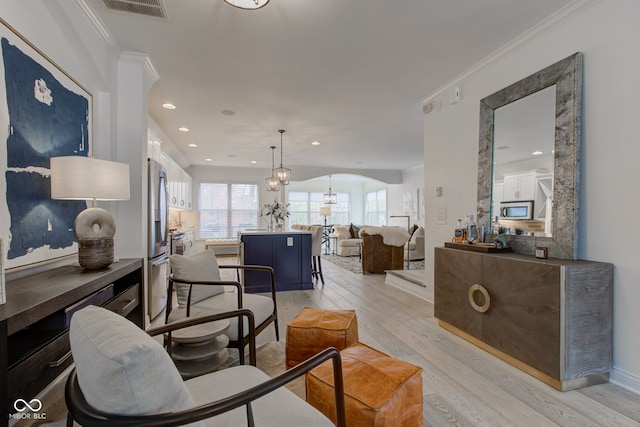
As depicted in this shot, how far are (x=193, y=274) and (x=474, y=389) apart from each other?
208 cm

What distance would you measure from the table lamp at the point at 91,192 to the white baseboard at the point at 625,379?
3.39 m

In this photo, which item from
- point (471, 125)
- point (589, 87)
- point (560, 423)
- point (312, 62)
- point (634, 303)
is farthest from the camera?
point (471, 125)

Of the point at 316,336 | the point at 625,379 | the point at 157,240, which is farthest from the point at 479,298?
the point at 157,240

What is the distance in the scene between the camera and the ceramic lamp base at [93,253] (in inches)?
75.7

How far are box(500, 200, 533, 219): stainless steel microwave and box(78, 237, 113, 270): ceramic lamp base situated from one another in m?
3.13

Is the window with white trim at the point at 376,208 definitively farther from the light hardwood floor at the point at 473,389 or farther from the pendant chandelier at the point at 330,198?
the light hardwood floor at the point at 473,389

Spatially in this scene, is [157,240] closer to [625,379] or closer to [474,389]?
[474,389]

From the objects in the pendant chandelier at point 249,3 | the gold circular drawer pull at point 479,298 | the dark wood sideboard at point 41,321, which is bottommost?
the gold circular drawer pull at point 479,298

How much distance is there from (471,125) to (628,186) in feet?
4.90

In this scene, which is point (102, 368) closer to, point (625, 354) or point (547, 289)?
point (547, 289)

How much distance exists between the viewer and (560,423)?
166cm

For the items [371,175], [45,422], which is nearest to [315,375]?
[45,422]

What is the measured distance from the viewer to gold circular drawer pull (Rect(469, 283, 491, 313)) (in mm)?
2456

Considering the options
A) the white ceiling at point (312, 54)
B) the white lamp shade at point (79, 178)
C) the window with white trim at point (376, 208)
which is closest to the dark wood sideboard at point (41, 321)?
the white lamp shade at point (79, 178)
